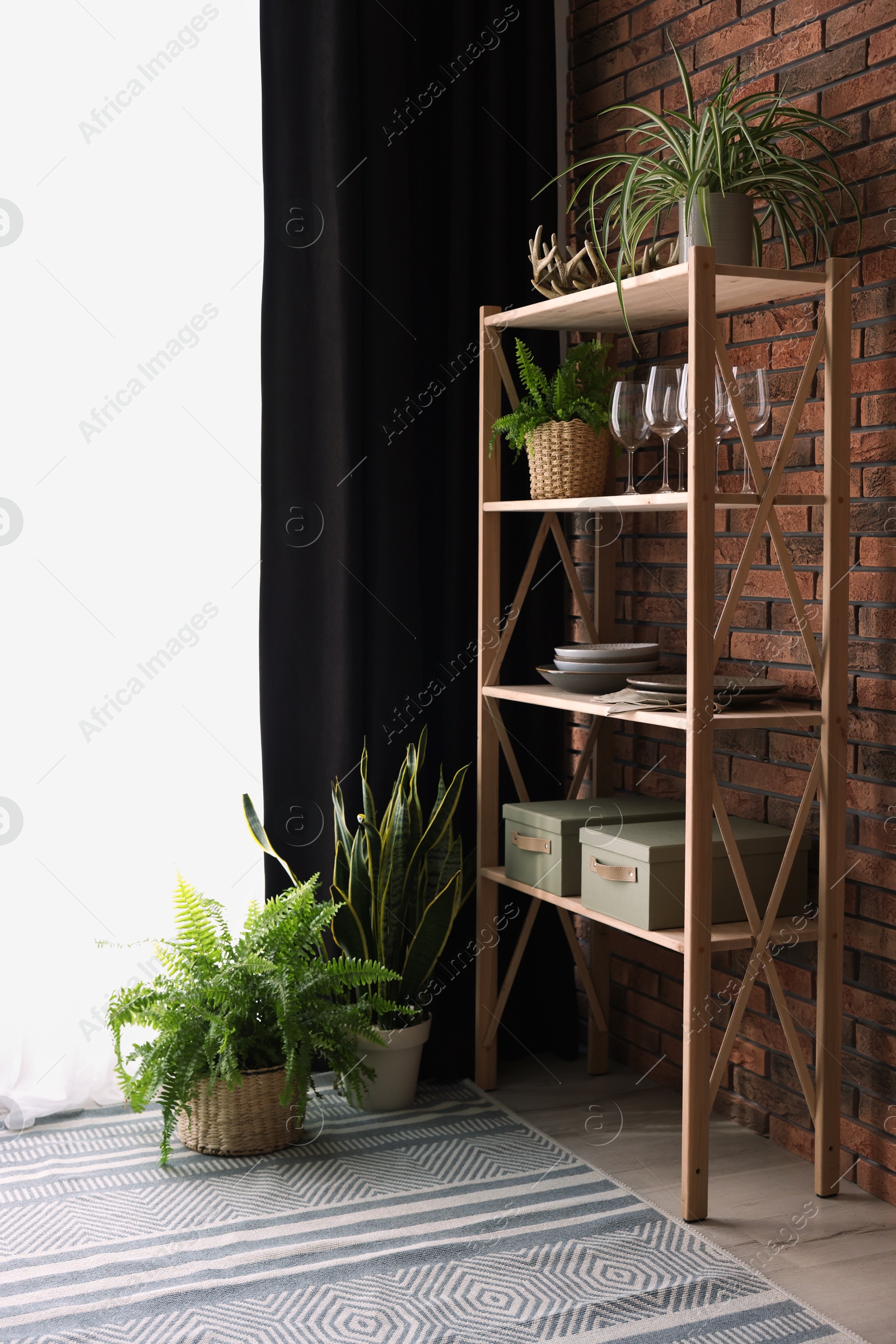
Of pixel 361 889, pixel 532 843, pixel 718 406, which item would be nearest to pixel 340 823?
pixel 361 889

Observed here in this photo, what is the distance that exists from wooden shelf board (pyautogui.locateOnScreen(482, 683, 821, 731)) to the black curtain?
494 mm

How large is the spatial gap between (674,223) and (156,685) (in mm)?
1561

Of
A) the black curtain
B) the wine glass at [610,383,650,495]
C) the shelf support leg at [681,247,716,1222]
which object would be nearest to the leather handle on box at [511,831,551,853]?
the black curtain

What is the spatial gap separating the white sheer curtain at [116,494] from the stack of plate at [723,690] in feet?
3.17

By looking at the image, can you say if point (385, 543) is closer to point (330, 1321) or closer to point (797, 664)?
point (797, 664)

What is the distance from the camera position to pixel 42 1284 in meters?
1.98

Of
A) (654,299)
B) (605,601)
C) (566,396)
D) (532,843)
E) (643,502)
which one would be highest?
(654,299)

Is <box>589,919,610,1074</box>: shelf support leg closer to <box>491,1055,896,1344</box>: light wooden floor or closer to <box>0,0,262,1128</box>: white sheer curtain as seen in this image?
<box>491,1055,896,1344</box>: light wooden floor

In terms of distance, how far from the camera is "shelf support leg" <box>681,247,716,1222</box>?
209 centimetres

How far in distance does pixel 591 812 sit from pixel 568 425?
0.82m

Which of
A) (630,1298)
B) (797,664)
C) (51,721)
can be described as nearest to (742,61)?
(797,664)

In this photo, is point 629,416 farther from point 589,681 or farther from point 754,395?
point 589,681

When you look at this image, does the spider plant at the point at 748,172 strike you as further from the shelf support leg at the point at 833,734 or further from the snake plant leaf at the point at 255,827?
the snake plant leaf at the point at 255,827

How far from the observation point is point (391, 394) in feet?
9.41
